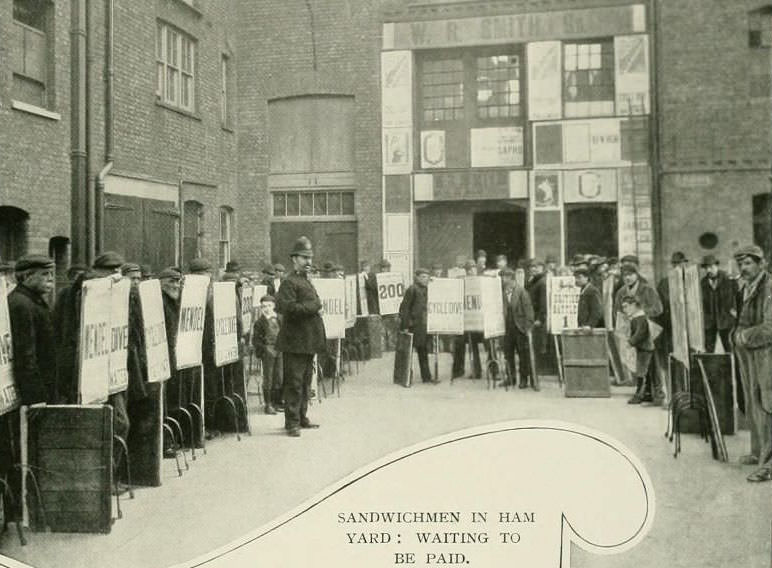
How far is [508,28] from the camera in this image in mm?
4309

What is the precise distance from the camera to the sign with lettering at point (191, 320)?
191 inches

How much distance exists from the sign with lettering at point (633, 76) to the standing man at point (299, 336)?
267cm

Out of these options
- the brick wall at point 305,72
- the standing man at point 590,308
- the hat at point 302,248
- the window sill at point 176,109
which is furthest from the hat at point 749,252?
the window sill at point 176,109

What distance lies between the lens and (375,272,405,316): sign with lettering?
5446 millimetres

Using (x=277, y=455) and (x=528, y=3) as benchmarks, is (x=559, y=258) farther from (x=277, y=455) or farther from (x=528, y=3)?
(x=277, y=455)

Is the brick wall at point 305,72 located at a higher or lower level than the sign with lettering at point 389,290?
higher

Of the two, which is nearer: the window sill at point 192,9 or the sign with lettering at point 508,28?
the sign with lettering at point 508,28

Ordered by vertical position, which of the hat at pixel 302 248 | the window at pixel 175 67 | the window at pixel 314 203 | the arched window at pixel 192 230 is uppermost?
the window at pixel 175 67

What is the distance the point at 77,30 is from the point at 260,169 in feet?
4.81

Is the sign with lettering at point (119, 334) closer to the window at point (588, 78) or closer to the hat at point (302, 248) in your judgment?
the hat at point (302, 248)

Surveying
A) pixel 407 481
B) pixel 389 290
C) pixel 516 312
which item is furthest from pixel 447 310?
pixel 407 481

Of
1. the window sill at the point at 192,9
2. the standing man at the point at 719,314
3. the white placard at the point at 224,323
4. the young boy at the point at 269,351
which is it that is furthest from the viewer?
the young boy at the point at 269,351

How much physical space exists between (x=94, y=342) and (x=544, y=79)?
123 inches

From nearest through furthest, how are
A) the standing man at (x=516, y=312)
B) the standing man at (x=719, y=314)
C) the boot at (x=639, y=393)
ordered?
the boot at (x=639, y=393), the standing man at (x=719, y=314), the standing man at (x=516, y=312)
